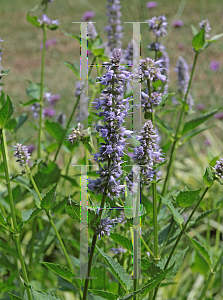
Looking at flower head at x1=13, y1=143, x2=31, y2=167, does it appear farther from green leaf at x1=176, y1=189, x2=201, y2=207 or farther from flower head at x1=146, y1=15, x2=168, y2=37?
flower head at x1=146, y1=15, x2=168, y2=37

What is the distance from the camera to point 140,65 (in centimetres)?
103

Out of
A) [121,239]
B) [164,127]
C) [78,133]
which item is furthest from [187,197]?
[164,127]

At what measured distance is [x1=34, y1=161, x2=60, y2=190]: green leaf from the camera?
1583mm

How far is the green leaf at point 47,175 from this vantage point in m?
1.58

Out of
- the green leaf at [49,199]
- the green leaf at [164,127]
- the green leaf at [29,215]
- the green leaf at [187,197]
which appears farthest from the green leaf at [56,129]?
the green leaf at [187,197]

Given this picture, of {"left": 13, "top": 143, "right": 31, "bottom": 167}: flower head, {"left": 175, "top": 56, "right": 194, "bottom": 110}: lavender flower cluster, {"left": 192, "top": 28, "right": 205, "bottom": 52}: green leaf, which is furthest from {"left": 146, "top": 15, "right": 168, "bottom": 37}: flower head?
{"left": 13, "top": 143, "right": 31, "bottom": 167}: flower head

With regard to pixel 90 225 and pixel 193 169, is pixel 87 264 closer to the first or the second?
pixel 90 225

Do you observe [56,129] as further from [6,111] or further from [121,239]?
[121,239]

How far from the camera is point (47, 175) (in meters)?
1.59

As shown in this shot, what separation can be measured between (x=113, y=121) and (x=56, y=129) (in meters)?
0.97

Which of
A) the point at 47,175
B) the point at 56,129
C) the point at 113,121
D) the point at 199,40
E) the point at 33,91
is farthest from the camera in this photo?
the point at 33,91

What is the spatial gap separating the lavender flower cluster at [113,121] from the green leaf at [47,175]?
0.79 m

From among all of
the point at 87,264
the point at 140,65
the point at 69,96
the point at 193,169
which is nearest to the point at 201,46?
the point at 140,65

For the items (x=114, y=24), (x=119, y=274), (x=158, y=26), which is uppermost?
(x=114, y=24)
